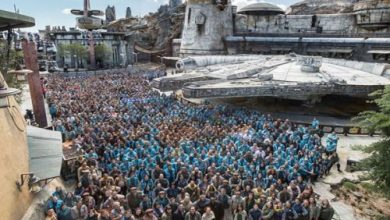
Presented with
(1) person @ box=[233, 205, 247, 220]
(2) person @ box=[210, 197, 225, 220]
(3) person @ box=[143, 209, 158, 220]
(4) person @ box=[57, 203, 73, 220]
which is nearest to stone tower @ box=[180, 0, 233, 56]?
(2) person @ box=[210, 197, 225, 220]

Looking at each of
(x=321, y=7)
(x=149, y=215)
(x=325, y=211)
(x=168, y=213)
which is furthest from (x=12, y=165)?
(x=321, y=7)

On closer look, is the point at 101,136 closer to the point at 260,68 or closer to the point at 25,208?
the point at 25,208

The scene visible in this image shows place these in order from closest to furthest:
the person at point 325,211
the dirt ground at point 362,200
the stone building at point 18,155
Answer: the stone building at point 18,155, the person at point 325,211, the dirt ground at point 362,200

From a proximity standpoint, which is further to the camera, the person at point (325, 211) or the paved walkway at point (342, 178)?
the paved walkway at point (342, 178)

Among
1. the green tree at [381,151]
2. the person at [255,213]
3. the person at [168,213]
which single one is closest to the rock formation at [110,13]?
the person at [168,213]

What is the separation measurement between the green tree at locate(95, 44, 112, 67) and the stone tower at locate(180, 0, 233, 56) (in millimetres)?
15098

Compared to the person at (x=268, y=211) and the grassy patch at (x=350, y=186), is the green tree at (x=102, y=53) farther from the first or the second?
the person at (x=268, y=211)

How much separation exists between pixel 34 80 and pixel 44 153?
9.67 meters

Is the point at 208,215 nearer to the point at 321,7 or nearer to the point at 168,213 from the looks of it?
the point at 168,213

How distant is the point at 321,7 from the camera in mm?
49906

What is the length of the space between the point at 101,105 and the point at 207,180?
1223 centimetres

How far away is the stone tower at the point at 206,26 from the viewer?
4184cm

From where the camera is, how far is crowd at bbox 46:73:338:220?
9.62 metres

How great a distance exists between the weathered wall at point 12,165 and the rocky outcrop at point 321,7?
1853 inches
